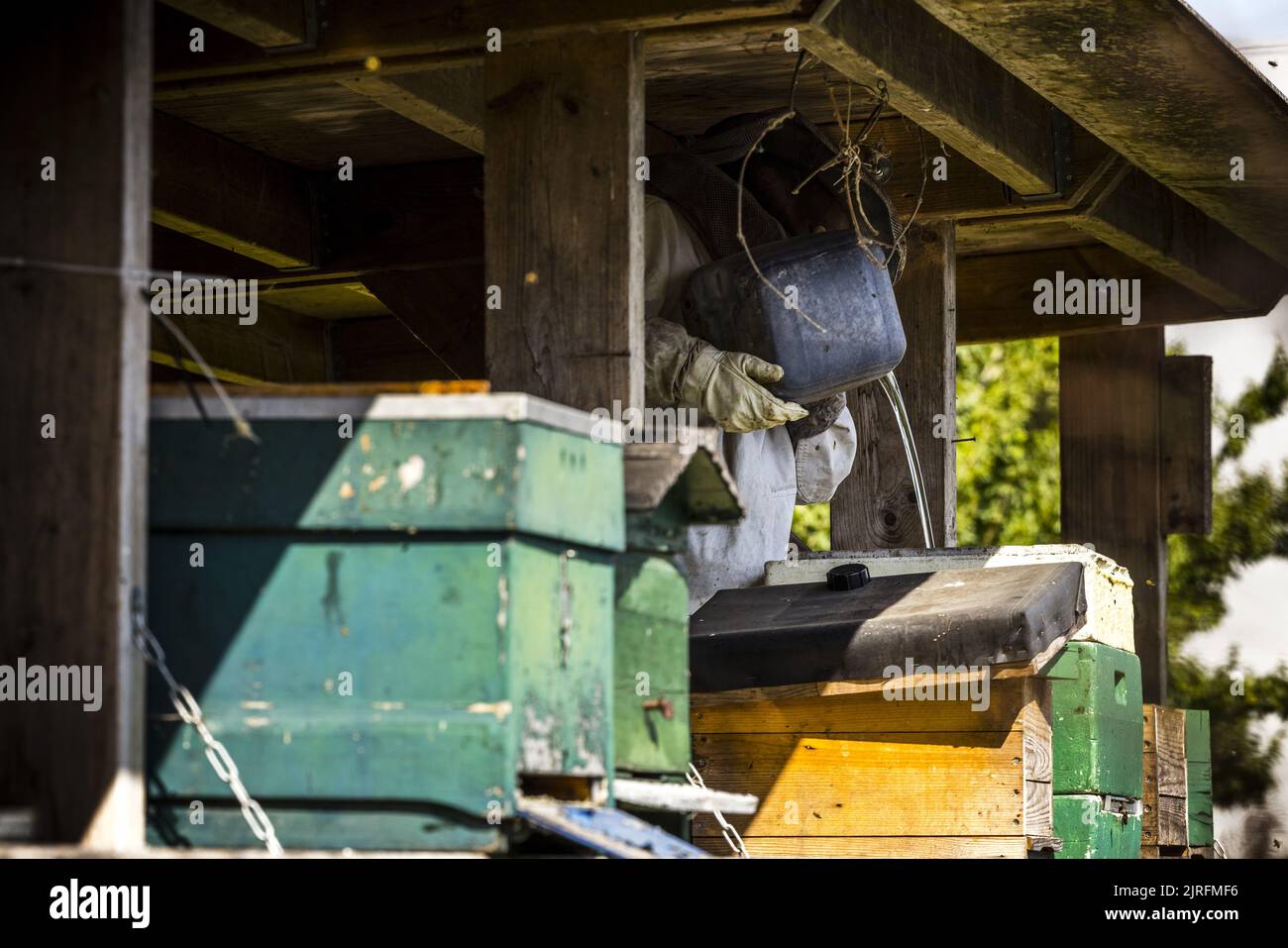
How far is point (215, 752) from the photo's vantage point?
3021 mm

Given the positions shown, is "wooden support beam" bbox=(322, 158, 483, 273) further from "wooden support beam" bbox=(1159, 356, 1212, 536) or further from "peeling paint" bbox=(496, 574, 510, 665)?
"peeling paint" bbox=(496, 574, 510, 665)

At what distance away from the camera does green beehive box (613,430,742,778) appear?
372 centimetres

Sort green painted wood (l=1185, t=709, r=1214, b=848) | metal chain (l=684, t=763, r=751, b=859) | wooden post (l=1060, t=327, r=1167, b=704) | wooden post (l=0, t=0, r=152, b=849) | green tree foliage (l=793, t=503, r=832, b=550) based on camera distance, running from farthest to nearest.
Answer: green tree foliage (l=793, t=503, r=832, b=550) → wooden post (l=1060, t=327, r=1167, b=704) → green painted wood (l=1185, t=709, r=1214, b=848) → metal chain (l=684, t=763, r=751, b=859) → wooden post (l=0, t=0, r=152, b=849)

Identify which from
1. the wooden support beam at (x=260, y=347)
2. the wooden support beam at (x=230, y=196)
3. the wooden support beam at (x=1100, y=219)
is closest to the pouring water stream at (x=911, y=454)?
the wooden support beam at (x=1100, y=219)

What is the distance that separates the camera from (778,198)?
5320 mm

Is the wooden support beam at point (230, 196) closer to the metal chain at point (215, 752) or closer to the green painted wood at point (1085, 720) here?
the green painted wood at point (1085, 720)

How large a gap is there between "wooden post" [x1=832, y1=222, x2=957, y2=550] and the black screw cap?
1.12m

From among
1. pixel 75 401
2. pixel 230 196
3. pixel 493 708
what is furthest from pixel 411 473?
pixel 230 196

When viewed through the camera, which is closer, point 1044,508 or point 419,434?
point 419,434

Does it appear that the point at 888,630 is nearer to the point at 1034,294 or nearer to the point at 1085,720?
the point at 1085,720

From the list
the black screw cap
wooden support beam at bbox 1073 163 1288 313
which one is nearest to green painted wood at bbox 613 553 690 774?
the black screw cap
